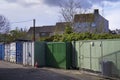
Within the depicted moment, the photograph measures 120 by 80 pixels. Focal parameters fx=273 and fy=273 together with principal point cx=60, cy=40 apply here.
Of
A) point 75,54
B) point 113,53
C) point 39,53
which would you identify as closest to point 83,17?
point 39,53

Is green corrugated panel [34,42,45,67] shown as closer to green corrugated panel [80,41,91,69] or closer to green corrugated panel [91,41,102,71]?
green corrugated panel [80,41,91,69]

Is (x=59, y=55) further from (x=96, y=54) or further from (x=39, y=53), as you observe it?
(x=96, y=54)

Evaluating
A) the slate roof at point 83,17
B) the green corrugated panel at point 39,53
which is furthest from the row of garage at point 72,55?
the slate roof at point 83,17

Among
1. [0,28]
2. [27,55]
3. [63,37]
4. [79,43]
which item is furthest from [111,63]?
[0,28]

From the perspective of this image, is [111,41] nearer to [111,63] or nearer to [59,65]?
[111,63]

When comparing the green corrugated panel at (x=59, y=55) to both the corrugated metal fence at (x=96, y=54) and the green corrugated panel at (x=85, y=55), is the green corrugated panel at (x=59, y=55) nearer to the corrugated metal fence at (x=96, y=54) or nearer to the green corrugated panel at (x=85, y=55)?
the corrugated metal fence at (x=96, y=54)

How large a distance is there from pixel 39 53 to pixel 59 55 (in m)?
2.94

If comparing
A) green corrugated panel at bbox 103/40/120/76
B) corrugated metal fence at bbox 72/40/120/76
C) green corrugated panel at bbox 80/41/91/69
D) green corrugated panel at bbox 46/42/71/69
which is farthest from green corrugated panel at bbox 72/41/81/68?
green corrugated panel at bbox 103/40/120/76

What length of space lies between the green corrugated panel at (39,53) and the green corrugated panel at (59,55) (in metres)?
0.53

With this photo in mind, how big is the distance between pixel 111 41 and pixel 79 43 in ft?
16.9

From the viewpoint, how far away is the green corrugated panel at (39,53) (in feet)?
90.6

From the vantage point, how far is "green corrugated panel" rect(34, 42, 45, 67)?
27.6 meters

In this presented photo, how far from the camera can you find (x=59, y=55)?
25781 mm

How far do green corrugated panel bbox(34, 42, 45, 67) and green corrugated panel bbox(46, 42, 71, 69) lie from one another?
534 millimetres
